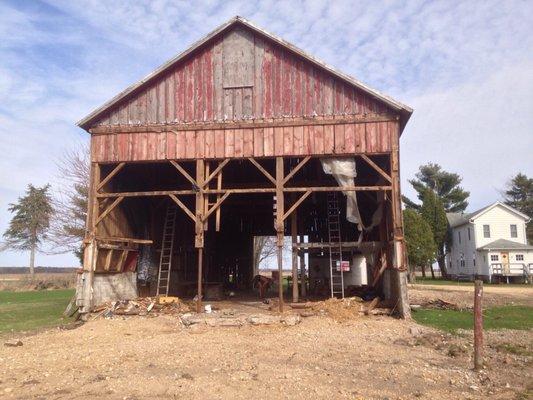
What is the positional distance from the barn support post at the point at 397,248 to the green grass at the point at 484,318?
0.75 meters

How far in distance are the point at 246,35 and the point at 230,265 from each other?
51.0ft

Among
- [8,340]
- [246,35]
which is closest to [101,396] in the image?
[8,340]

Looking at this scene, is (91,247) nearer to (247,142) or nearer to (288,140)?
(247,142)

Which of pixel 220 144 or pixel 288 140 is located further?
pixel 220 144

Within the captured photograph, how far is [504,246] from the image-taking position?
44438 millimetres

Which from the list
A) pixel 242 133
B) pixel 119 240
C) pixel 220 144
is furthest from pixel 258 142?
pixel 119 240

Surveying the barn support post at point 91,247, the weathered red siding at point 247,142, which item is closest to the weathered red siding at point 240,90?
the weathered red siding at point 247,142

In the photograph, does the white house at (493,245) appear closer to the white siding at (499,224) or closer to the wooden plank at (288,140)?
the white siding at (499,224)

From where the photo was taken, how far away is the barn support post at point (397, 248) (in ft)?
50.9

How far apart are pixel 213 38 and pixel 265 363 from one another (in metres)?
11.8

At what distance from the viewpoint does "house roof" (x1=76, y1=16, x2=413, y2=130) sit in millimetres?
16406

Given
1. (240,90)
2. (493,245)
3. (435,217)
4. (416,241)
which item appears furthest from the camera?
(435,217)

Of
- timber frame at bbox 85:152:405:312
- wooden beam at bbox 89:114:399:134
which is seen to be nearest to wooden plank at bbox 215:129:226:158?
wooden beam at bbox 89:114:399:134

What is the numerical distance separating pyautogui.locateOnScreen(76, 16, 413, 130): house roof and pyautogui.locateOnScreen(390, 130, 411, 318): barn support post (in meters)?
0.96
